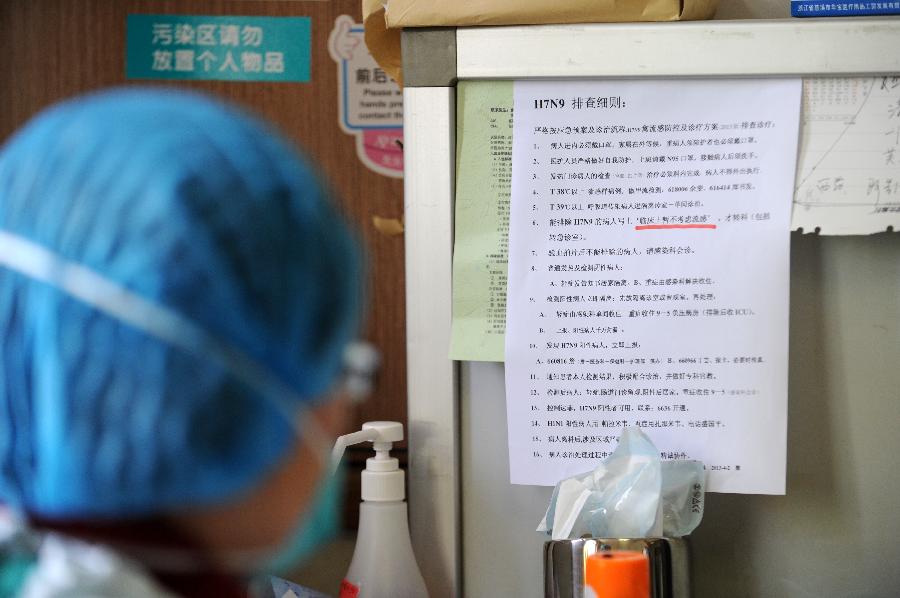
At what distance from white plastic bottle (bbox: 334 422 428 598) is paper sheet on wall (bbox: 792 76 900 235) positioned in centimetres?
45

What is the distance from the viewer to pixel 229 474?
44 centimetres

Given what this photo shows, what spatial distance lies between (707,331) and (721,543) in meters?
0.20

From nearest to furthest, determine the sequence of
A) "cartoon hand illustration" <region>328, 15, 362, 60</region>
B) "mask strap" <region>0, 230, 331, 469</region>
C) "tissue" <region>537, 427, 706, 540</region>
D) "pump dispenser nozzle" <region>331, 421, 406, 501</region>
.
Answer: "mask strap" <region>0, 230, 331, 469</region> < "tissue" <region>537, 427, 706, 540</region> < "pump dispenser nozzle" <region>331, 421, 406, 501</region> < "cartoon hand illustration" <region>328, 15, 362, 60</region>

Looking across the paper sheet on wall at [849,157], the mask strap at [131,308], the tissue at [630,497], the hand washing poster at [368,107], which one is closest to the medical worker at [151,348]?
the mask strap at [131,308]

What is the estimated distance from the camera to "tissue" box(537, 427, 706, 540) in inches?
33.8

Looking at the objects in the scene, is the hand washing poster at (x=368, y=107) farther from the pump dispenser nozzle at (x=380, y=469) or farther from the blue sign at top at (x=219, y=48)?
the pump dispenser nozzle at (x=380, y=469)

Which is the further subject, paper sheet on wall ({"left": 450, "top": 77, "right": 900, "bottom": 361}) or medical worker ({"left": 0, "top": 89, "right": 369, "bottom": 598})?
paper sheet on wall ({"left": 450, "top": 77, "right": 900, "bottom": 361})

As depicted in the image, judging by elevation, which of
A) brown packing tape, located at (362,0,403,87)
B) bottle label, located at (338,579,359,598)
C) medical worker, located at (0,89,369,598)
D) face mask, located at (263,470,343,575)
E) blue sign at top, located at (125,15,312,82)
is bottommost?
bottle label, located at (338,579,359,598)

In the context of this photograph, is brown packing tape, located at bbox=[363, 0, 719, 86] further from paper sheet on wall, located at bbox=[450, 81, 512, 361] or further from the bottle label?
the bottle label

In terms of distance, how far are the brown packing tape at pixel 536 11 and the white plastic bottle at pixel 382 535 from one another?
399 mm

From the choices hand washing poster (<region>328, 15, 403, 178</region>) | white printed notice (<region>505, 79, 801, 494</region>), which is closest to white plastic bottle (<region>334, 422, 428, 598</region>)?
white printed notice (<region>505, 79, 801, 494</region>)

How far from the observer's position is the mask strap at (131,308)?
0.42 metres

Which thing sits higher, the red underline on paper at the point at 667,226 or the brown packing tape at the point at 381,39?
Answer: the brown packing tape at the point at 381,39

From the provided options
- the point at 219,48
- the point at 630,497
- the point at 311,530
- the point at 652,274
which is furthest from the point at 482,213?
the point at 219,48
